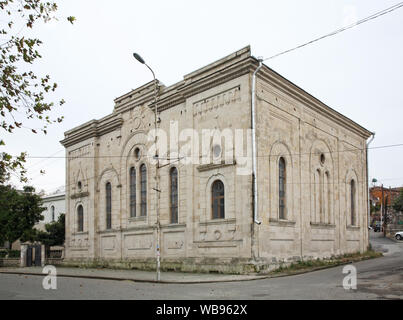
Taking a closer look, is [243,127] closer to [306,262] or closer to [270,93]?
[270,93]

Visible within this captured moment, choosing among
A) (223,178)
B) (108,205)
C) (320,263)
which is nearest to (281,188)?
(223,178)

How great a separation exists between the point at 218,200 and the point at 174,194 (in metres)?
4.15

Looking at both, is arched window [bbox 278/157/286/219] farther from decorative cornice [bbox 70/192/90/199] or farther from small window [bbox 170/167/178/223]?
decorative cornice [bbox 70/192/90/199]

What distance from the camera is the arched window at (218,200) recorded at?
78.0 feet

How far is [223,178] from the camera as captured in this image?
2359 cm

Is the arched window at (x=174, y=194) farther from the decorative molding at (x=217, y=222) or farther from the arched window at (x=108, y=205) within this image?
the arched window at (x=108, y=205)

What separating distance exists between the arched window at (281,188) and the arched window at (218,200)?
10.8ft

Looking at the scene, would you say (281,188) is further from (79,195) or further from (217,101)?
(79,195)

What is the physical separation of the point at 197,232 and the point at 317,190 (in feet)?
28.5

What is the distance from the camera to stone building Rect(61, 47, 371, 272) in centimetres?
2286

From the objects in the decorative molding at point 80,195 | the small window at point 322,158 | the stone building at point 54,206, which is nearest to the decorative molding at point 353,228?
the small window at point 322,158

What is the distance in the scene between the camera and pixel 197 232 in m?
24.6

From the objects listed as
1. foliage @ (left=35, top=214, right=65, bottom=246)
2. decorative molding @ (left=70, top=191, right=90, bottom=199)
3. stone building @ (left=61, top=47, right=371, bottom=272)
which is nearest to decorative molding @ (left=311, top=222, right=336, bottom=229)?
stone building @ (left=61, top=47, right=371, bottom=272)
